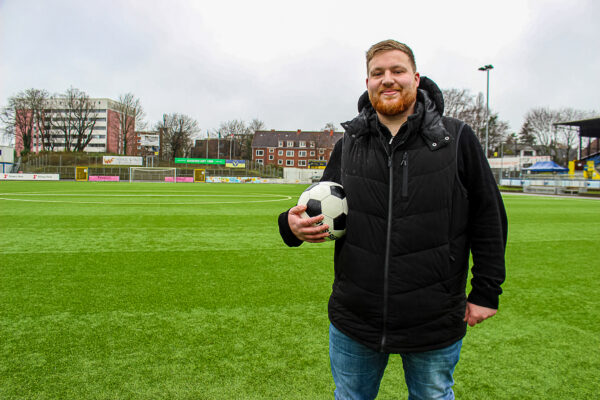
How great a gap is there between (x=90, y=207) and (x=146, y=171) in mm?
43547

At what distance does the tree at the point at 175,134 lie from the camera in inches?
3297

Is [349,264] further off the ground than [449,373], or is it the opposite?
[349,264]

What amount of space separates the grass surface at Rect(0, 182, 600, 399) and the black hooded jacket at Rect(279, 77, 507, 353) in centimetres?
127

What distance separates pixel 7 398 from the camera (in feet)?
8.79

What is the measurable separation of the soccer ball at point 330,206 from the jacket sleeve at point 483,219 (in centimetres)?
60

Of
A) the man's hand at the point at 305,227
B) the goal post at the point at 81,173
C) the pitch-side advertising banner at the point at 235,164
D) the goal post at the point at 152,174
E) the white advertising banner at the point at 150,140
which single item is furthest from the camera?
the white advertising banner at the point at 150,140

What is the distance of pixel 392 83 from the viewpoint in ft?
6.15

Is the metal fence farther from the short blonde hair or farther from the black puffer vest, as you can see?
the black puffer vest

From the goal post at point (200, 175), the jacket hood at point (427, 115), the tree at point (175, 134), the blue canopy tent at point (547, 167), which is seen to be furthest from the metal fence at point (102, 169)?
the jacket hood at point (427, 115)

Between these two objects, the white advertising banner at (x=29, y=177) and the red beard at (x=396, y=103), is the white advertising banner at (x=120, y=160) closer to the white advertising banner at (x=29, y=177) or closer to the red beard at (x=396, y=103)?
the white advertising banner at (x=29, y=177)

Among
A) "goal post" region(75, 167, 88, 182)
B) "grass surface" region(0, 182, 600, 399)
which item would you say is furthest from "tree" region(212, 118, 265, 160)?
"grass surface" region(0, 182, 600, 399)

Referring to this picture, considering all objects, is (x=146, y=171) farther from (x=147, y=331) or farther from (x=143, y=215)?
(x=147, y=331)

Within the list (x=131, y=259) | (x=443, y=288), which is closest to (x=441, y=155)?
(x=443, y=288)

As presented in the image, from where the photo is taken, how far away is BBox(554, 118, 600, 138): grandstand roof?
141 ft
